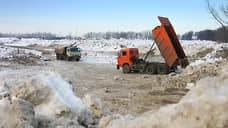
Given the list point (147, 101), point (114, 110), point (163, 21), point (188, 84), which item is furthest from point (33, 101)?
point (163, 21)

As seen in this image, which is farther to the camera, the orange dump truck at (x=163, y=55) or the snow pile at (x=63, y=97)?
the orange dump truck at (x=163, y=55)

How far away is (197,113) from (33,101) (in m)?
3.09

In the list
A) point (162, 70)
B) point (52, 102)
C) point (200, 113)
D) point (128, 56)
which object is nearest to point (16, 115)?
point (52, 102)

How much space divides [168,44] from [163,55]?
104 cm

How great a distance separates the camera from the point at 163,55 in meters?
16.0

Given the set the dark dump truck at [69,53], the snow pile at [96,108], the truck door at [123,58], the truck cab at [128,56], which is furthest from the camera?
the dark dump truck at [69,53]

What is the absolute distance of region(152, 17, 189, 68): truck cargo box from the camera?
15.3m

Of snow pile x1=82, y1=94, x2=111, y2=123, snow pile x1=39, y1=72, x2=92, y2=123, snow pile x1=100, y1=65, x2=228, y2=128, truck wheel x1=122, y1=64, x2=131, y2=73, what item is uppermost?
snow pile x1=100, y1=65, x2=228, y2=128

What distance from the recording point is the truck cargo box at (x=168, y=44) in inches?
603

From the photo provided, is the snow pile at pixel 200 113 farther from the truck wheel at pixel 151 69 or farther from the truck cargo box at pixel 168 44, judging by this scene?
the truck wheel at pixel 151 69

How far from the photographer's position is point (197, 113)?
5.51ft

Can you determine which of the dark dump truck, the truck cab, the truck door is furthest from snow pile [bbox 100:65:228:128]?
the dark dump truck

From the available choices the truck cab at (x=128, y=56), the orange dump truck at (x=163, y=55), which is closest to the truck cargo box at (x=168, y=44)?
the orange dump truck at (x=163, y=55)

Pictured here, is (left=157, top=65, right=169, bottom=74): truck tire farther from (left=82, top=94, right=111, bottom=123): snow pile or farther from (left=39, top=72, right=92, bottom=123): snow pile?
(left=39, top=72, right=92, bottom=123): snow pile
